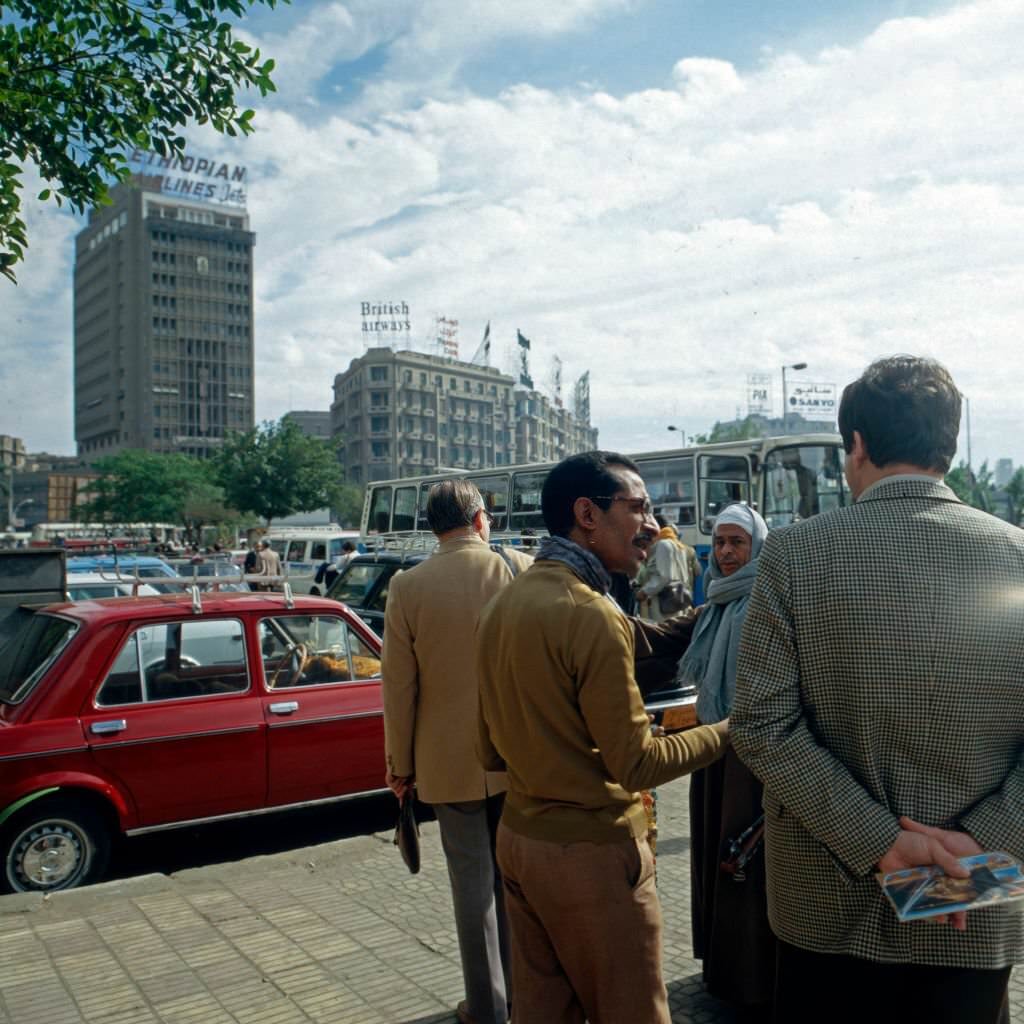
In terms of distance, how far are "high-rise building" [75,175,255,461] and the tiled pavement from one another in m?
125

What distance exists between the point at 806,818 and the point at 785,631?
0.36m

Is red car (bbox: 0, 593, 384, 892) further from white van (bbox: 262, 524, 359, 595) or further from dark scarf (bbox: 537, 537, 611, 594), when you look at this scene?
white van (bbox: 262, 524, 359, 595)

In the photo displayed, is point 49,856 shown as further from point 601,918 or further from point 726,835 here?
point 601,918

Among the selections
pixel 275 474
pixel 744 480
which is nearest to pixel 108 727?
pixel 744 480

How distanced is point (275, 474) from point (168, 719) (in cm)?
4953

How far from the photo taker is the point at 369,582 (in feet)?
35.4

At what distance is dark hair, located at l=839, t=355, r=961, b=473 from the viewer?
2053 millimetres

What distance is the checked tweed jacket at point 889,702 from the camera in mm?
1941

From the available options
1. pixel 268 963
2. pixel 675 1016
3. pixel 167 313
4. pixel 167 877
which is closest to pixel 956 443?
pixel 675 1016

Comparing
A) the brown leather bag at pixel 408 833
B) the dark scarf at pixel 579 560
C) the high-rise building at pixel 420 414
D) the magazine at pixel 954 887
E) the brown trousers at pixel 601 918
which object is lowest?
the brown leather bag at pixel 408 833

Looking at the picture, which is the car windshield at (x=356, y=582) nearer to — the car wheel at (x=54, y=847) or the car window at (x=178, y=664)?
the car window at (x=178, y=664)

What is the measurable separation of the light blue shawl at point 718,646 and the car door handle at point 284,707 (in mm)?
3185

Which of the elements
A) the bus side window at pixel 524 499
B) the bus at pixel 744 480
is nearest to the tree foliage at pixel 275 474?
the bus side window at pixel 524 499

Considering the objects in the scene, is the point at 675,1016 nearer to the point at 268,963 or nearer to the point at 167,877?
the point at 268,963
